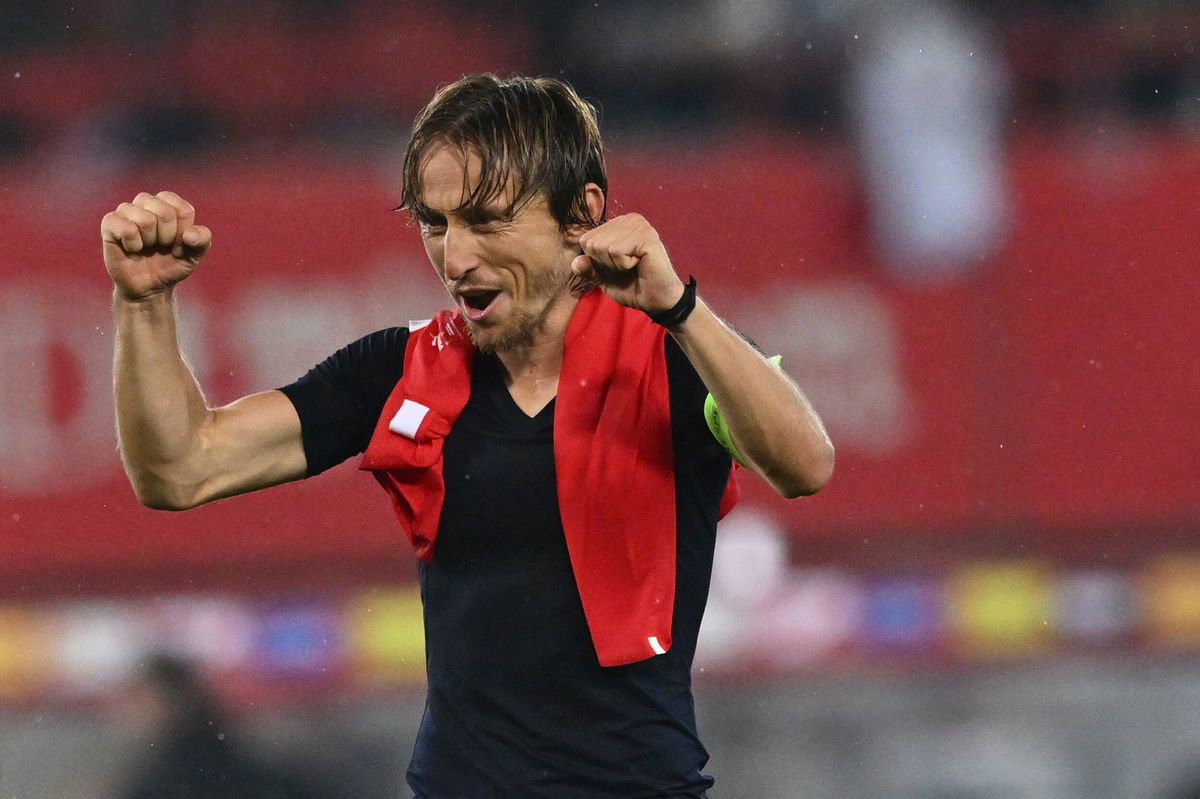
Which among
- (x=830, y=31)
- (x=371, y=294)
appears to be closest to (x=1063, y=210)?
(x=830, y=31)

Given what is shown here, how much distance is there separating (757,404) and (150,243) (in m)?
0.60

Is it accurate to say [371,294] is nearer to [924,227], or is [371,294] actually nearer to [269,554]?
[269,554]

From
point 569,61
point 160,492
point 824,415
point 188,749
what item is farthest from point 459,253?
point 569,61

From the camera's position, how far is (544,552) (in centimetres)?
170

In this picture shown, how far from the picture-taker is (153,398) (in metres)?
1.65

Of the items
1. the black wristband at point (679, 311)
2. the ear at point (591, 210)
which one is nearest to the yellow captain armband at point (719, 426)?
the black wristband at point (679, 311)

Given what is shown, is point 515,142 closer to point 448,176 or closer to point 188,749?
point 448,176

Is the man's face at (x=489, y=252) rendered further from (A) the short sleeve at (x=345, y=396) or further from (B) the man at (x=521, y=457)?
(A) the short sleeve at (x=345, y=396)

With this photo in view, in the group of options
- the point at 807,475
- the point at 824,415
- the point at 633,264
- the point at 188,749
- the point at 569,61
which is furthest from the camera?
the point at 569,61

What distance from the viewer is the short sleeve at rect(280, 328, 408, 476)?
1.81 m

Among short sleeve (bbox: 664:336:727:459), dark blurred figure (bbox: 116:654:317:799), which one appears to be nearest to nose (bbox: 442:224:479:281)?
short sleeve (bbox: 664:336:727:459)

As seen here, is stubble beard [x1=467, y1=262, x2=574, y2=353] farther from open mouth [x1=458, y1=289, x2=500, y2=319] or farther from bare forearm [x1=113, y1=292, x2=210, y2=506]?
bare forearm [x1=113, y1=292, x2=210, y2=506]

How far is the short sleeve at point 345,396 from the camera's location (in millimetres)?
1806

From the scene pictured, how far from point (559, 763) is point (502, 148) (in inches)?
25.1
